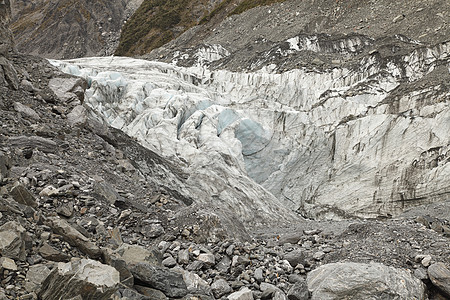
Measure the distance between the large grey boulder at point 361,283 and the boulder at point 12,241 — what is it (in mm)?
4833

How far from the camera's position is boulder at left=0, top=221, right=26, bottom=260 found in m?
4.52

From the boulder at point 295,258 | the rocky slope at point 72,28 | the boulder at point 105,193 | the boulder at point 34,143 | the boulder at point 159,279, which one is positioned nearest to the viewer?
the boulder at point 159,279

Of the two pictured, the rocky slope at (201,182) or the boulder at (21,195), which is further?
the boulder at (21,195)

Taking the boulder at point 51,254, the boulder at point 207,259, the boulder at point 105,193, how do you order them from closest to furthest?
the boulder at point 51,254, the boulder at point 207,259, the boulder at point 105,193

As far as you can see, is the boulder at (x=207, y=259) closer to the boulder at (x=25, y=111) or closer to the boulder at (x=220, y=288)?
the boulder at (x=220, y=288)

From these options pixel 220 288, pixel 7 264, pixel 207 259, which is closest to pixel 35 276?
pixel 7 264

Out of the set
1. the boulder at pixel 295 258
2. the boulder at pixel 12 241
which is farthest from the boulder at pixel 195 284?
the boulder at pixel 12 241

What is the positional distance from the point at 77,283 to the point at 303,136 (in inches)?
790

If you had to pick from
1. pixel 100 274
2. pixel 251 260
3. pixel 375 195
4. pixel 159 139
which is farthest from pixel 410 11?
pixel 100 274

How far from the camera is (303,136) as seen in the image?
23094 mm

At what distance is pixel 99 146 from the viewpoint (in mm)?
12047

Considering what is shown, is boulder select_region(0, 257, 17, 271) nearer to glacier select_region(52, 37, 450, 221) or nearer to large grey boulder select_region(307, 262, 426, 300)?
large grey boulder select_region(307, 262, 426, 300)

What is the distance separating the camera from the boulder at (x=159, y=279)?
5.51 metres

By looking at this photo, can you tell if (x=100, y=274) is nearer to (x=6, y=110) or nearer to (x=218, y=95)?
(x=6, y=110)
